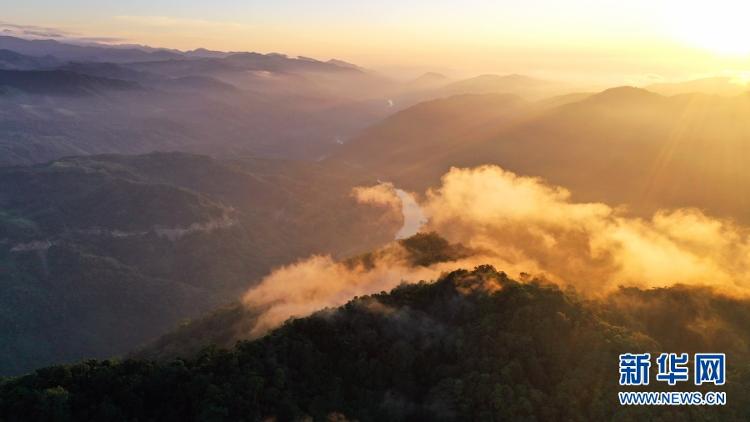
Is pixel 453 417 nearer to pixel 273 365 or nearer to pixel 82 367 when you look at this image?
pixel 273 365

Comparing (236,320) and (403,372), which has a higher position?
(403,372)

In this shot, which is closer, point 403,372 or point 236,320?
point 403,372

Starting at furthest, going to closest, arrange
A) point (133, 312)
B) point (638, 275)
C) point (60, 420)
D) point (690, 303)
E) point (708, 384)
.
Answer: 1. point (133, 312)
2. point (638, 275)
3. point (690, 303)
4. point (708, 384)
5. point (60, 420)

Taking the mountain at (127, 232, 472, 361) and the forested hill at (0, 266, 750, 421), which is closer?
the forested hill at (0, 266, 750, 421)

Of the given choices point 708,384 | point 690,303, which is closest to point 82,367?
point 708,384

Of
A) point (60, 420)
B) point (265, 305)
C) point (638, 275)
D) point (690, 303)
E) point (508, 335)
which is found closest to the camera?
point (60, 420)

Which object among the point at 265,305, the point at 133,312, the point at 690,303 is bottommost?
the point at 133,312

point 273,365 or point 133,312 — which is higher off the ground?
point 273,365

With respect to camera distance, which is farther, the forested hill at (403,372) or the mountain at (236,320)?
the mountain at (236,320)
